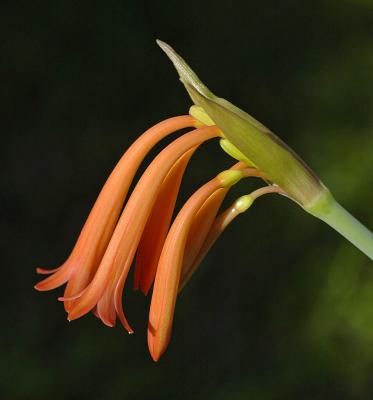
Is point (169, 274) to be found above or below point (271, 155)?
below

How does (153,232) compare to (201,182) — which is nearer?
(153,232)

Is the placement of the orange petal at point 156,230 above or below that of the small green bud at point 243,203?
below

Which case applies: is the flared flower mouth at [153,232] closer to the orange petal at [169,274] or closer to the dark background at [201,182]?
the orange petal at [169,274]

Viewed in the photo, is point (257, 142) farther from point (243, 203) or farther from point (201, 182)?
A: point (201, 182)

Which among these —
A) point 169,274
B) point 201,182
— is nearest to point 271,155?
point 169,274

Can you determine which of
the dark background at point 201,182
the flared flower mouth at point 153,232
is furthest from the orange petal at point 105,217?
the dark background at point 201,182
